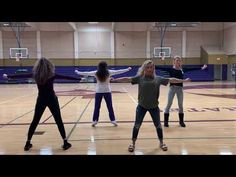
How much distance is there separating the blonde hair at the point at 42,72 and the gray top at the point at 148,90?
5.05 ft

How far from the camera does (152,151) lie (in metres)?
5.29

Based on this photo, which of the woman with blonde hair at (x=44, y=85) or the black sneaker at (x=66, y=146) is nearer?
the woman with blonde hair at (x=44, y=85)

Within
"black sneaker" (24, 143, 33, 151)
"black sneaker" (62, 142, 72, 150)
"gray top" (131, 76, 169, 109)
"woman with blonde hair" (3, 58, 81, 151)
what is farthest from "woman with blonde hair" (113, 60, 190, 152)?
"black sneaker" (24, 143, 33, 151)

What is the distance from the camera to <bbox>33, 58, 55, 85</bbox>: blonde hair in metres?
5.18

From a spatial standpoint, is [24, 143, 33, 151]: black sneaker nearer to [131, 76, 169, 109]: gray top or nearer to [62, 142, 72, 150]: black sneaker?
[62, 142, 72, 150]: black sneaker

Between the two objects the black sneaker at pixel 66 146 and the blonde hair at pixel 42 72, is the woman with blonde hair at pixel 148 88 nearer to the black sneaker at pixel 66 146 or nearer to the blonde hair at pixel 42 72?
the black sneaker at pixel 66 146

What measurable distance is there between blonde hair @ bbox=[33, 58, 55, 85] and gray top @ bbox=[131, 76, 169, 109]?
5.05 ft

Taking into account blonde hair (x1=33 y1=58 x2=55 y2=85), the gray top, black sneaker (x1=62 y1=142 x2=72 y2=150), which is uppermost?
blonde hair (x1=33 y1=58 x2=55 y2=85)

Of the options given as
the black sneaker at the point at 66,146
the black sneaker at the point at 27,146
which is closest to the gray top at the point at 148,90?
the black sneaker at the point at 66,146

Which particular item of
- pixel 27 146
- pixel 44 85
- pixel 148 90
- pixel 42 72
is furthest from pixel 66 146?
pixel 148 90

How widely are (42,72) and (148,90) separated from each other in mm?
1939

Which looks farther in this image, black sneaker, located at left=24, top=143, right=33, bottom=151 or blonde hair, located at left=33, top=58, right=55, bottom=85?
black sneaker, located at left=24, top=143, right=33, bottom=151

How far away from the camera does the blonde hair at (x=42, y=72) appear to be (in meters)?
5.18
